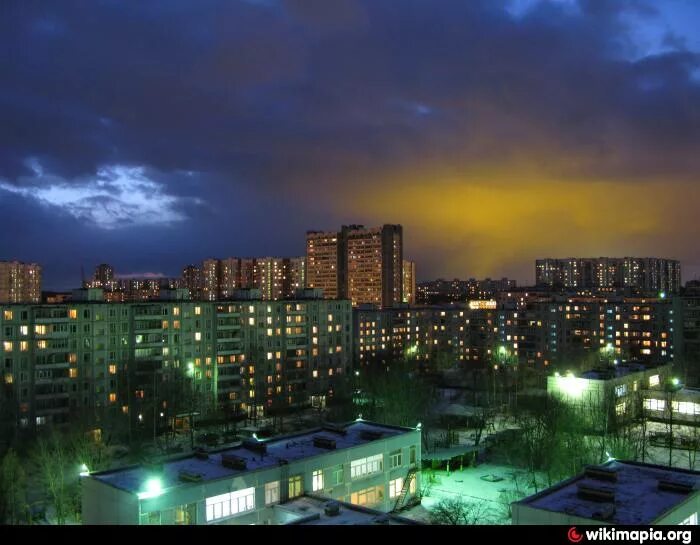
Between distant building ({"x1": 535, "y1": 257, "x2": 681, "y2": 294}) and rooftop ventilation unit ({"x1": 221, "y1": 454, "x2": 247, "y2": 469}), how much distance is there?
239 ft

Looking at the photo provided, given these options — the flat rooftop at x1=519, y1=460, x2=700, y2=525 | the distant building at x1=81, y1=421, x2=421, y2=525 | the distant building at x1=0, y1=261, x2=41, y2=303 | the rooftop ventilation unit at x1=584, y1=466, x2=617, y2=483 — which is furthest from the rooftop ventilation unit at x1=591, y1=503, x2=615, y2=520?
the distant building at x1=0, y1=261, x2=41, y2=303

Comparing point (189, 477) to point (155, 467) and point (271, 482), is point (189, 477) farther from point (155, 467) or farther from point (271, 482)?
point (271, 482)

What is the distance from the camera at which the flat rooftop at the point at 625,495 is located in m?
8.19

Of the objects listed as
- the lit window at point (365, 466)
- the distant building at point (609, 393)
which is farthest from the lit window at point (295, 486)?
the distant building at point (609, 393)

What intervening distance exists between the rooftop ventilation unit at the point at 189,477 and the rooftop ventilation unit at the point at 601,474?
598cm

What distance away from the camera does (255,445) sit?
39.7 feet

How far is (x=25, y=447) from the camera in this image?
→ 1719 cm

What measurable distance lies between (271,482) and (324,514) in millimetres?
1709

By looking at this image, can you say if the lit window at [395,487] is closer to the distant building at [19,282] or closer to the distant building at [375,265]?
the distant building at [375,265]

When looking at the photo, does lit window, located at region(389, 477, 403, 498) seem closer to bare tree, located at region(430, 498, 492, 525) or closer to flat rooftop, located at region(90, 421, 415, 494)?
bare tree, located at region(430, 498, 492, 525)
